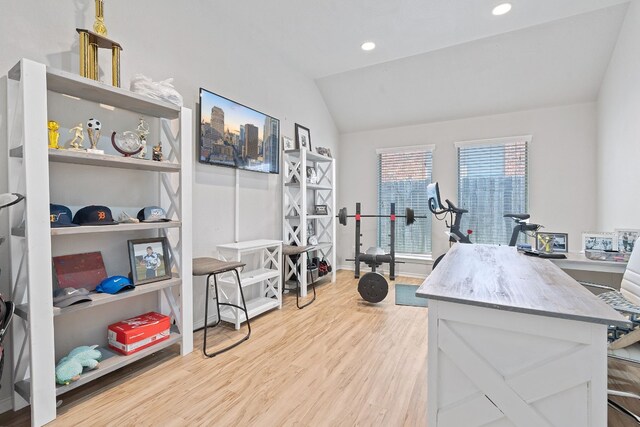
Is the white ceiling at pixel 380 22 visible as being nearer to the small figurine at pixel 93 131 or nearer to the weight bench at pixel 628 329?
the small figurine at pixel 93 131

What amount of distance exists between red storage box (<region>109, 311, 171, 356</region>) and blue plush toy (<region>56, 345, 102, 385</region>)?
0.14 metres

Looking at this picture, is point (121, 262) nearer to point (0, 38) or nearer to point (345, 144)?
point (0, 38)

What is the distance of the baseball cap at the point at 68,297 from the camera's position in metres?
1.59

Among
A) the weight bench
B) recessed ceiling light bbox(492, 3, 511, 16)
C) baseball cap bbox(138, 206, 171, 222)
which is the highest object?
recessed ceiling light bbox(492, 3, 511, 16)

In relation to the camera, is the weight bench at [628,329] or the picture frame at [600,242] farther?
the picture frame at [600,242]

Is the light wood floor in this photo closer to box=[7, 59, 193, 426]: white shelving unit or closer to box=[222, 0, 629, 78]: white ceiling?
box=[7, 59, 193, 426]: white shelving unit

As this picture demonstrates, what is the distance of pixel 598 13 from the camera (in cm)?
296

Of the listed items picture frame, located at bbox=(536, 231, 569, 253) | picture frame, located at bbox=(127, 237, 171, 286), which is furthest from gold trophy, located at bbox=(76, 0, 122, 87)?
picture frame, located at bbox=(536, 231, 569, 253)

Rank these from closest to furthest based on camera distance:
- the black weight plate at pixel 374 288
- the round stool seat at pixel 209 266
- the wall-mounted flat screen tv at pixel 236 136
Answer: the round stool seat at pixel 209 266, the wall-mounted flat screen tv at pixel 236 136, the black weight plate at pixel 374 288

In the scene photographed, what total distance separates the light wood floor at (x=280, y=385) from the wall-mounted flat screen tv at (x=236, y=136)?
170 centimetres

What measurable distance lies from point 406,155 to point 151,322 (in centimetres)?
436

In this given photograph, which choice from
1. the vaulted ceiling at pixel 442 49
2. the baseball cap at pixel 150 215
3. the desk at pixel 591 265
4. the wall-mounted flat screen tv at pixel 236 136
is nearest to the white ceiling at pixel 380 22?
the vaulted ceiling at pixel 442 49

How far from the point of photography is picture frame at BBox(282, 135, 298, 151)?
3.82 meters

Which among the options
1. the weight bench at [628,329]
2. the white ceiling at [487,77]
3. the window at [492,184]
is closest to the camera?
the weight bench at [628,329]
